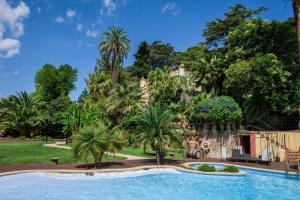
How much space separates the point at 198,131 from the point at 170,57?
4013 cm

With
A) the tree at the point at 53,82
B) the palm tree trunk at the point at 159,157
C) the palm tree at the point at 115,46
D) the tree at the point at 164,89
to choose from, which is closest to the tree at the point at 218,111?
the palm tree trunk at the point at 159,157

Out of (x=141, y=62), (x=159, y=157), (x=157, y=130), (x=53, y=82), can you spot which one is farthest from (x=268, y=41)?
(x=53, y=82)

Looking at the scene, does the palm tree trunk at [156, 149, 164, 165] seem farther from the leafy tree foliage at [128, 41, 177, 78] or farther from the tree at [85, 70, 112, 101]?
the leafy tree foliage at [128, 41, 177, 78]

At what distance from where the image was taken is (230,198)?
11.8 m

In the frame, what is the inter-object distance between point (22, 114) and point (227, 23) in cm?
3268

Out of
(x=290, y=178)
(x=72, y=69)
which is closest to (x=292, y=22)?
(x=290, y=178)

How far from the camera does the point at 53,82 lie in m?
67.4

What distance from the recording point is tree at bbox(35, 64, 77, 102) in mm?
66875

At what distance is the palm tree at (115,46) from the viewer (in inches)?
1736

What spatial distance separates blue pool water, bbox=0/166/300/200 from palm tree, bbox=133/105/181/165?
207cm

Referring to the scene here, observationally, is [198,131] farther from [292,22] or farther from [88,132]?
[292,22]

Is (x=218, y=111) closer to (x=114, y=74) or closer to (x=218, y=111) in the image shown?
(x=218, y=111)

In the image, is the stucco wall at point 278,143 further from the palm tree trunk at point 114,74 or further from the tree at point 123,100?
the palm tree trunk at point 114,74

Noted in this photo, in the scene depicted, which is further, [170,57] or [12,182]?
[170,57]
